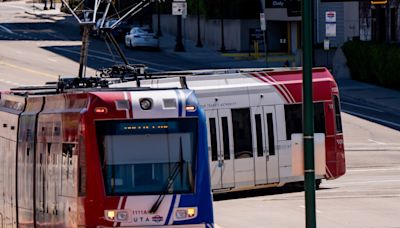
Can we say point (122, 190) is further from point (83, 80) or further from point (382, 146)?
point (382, 146)

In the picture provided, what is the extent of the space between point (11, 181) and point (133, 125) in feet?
13.8

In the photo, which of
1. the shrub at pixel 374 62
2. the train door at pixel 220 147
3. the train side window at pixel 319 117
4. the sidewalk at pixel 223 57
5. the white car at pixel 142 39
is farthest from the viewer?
the white car at pixel 142 39

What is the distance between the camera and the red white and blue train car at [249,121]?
2689 cm

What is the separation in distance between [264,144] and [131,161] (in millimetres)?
11211

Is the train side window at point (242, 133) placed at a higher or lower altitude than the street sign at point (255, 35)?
lower

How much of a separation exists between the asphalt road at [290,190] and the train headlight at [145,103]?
6.40 meters

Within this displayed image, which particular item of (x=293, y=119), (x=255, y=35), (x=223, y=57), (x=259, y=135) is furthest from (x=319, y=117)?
(x=255, y=35)

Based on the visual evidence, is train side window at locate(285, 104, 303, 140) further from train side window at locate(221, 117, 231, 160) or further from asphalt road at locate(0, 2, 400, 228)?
train side window at locate(221, 117, 231, 160)

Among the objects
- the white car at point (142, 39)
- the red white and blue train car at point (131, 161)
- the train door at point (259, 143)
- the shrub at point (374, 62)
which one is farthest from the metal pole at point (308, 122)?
the white car at point (142, 39)

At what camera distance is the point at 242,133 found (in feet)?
89.8

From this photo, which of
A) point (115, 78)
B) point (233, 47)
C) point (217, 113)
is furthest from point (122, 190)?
point (233, 47)

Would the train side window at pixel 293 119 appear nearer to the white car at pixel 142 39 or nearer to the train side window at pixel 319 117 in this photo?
the train side window at pixel 319 117

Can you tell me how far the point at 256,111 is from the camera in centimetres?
2752

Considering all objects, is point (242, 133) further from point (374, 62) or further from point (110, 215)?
point (374, 62)
